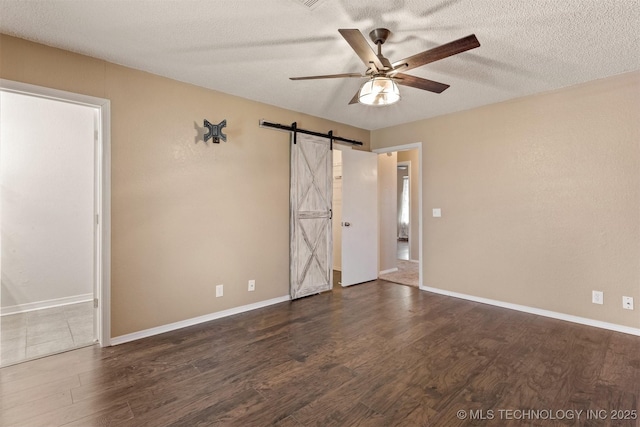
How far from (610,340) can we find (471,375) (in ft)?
5.66

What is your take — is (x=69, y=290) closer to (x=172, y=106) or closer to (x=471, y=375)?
(x=172, y=106)

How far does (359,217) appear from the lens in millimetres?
4980

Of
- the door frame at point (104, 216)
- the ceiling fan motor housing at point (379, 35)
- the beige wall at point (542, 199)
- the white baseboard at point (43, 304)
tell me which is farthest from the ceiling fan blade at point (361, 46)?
the white baseboard at point (43, 304)

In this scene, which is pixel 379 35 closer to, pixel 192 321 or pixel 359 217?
pixel 359 217

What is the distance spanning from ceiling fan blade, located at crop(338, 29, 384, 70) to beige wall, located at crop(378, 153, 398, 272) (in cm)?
352

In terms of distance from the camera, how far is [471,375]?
2275 millimetres

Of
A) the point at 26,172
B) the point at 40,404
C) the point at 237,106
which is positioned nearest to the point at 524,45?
the point at 237,106

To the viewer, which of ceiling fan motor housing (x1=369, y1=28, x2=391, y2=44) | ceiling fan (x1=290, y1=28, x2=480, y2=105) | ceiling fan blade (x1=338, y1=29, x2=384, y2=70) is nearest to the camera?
ceiling fan blade (x1=338, y1=29, x2=384, y2=70)

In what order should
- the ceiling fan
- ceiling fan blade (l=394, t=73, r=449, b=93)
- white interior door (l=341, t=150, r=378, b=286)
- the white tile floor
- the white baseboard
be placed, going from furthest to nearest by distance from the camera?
1. white interior door (l=341, t=150, r=378, b=286)
2. the white baseboard
3. the white tile floor
4. ceiling fan blade (l=394, t=73, r=449, b=93)
5. the ceiling fan

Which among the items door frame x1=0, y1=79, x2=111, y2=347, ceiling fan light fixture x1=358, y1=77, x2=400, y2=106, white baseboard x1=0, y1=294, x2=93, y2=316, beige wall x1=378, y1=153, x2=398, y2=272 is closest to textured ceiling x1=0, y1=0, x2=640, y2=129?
ceiling fan light fixture x1=358, y1=77, x2=400, y2=106

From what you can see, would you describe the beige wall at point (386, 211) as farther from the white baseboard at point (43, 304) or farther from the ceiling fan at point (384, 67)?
the white baseboard at point (43, 304)

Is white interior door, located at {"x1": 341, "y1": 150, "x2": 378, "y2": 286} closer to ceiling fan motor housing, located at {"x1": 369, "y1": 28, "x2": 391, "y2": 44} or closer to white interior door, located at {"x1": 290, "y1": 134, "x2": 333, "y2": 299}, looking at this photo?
white interior door, located at {"x1": 290, "y1": 134, "x2": 333, "y2": 299}

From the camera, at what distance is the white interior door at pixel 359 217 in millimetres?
4809

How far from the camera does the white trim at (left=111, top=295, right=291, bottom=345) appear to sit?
2854 millimetres
